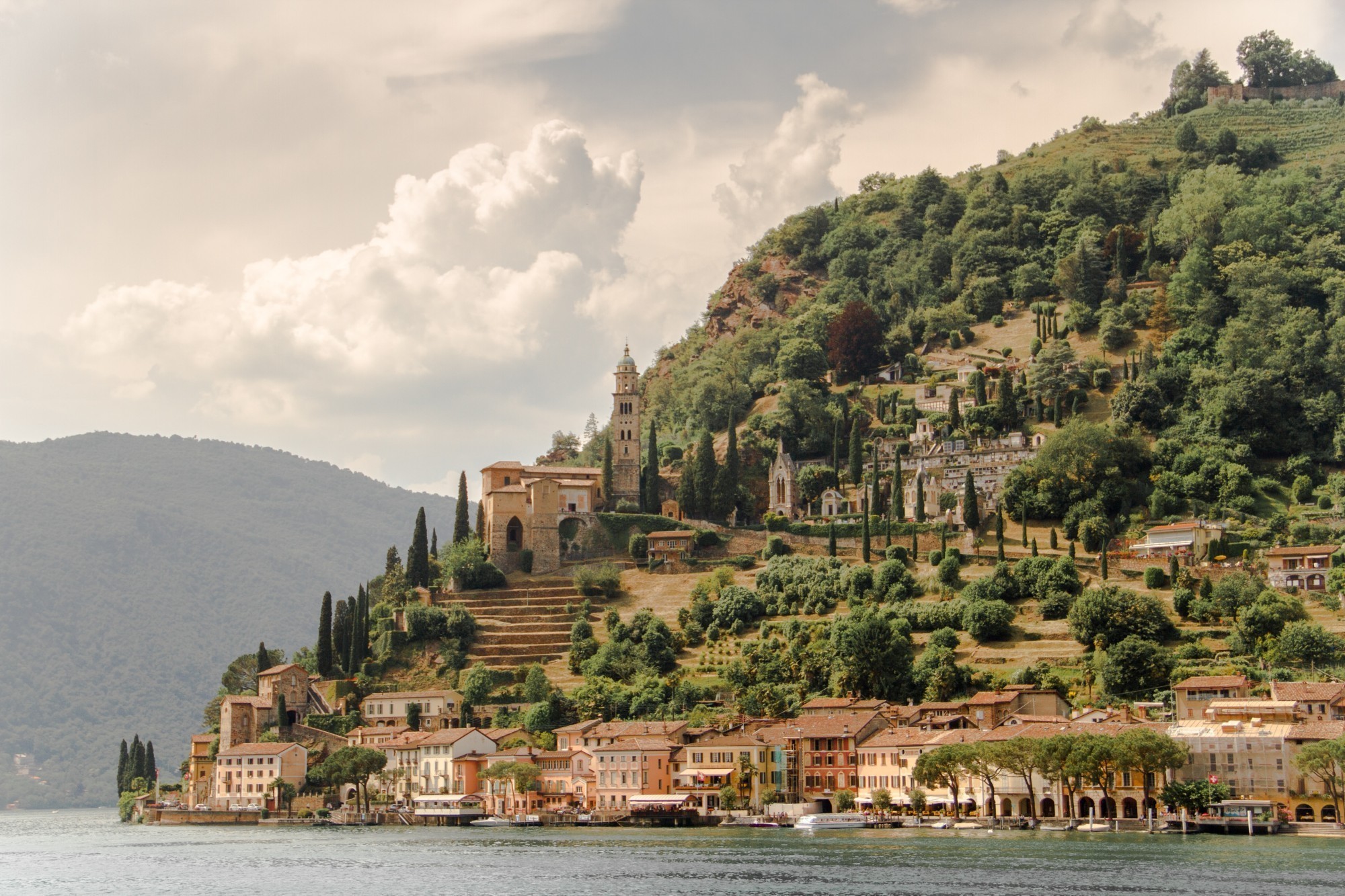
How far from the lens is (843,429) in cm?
12875

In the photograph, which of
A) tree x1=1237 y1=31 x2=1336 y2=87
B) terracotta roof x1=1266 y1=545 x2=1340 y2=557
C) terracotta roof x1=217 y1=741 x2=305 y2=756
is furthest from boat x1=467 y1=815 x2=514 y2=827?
tree x1=1237 y1=31 x2=1336 y2=87

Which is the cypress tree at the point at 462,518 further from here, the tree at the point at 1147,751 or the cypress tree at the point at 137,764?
the tree at the point at 1147,751

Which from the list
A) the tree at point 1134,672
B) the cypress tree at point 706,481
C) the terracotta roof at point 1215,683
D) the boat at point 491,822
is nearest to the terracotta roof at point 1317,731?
the terracotta roof at point 1215,683

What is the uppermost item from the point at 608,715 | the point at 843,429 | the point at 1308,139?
the point at 1308,139

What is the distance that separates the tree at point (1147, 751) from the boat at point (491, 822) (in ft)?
108

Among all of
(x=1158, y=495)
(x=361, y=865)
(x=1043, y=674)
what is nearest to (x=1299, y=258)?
(x=1158, y=495)

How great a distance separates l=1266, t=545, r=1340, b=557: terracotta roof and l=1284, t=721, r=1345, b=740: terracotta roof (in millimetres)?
22135

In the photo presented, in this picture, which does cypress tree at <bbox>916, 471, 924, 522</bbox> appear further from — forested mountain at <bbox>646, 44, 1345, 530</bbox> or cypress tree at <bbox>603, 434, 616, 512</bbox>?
cypress tree at <bbox>603, 434, 616, 512</bbox>

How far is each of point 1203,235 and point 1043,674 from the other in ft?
195

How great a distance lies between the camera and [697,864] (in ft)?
215

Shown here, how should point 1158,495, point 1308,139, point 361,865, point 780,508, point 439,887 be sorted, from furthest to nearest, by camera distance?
point 1308,139
point 780,508
point 1158,495
point 361,865
point 439,887

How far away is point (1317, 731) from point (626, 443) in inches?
2510

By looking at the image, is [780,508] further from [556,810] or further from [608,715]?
[556,810]

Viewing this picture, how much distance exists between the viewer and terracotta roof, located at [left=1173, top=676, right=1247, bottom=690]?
82.3 meters
